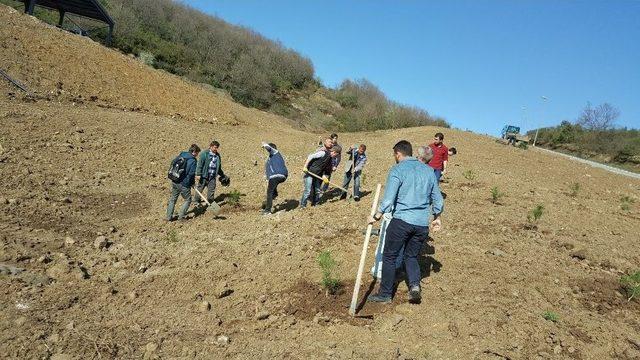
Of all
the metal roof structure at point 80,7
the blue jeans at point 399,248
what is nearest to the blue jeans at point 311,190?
the blue jeans at point 399,248

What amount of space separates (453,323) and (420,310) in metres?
0.36

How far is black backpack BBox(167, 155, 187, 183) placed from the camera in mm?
8227

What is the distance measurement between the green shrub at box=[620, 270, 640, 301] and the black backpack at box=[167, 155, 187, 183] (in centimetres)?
691

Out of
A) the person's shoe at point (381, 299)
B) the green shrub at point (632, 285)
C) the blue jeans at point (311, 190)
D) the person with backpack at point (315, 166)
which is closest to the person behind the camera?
the person's shoe at point (381, 299)

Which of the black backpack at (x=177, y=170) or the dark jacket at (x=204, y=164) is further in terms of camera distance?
the dark jacket at (x=204, y=164)

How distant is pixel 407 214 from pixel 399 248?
365 mm

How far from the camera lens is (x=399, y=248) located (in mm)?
4793

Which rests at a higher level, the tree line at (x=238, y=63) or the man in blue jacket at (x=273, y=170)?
the tree line at (x=238, y=63)

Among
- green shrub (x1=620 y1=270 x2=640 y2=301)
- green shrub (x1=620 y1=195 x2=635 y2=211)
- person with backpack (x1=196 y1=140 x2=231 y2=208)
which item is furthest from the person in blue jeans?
green shrub (x1=620 y1=195 x2=635 y2=211)

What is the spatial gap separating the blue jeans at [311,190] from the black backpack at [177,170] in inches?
93.0

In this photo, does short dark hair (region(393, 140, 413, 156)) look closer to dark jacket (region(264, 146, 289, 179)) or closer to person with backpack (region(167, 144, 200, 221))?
dark jacket (region(264, 146, 289, 179))

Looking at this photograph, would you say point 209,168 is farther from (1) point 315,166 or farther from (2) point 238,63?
(2) point 238,63

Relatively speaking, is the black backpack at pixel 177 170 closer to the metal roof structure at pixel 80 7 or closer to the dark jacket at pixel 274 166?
the dark jacket at pixel 274 166

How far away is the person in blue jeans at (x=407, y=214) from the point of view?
15.6 feet
